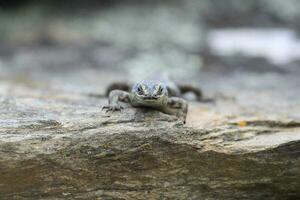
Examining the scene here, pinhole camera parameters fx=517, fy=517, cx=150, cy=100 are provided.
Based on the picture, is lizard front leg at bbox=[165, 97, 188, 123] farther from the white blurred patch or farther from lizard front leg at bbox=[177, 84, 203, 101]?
the white blurred patch

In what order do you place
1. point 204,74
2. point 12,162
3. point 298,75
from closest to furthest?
point 12,162
point 298,75
point 204,74

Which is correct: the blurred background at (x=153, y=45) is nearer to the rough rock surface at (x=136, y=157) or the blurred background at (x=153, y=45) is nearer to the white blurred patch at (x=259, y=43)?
the white blurred patch at (x=259, y=43)

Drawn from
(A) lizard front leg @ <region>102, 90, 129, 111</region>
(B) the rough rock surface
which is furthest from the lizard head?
(A) lizard front leg @ <region>102, 90, 129, 111</region>

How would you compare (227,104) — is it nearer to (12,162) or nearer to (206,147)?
(206,147)

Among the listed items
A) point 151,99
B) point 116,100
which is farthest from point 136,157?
point 116,100

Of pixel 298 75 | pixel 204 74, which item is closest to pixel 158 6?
pixel 204 74

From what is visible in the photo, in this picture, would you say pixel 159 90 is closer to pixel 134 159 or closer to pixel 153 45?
pixel 134 159
